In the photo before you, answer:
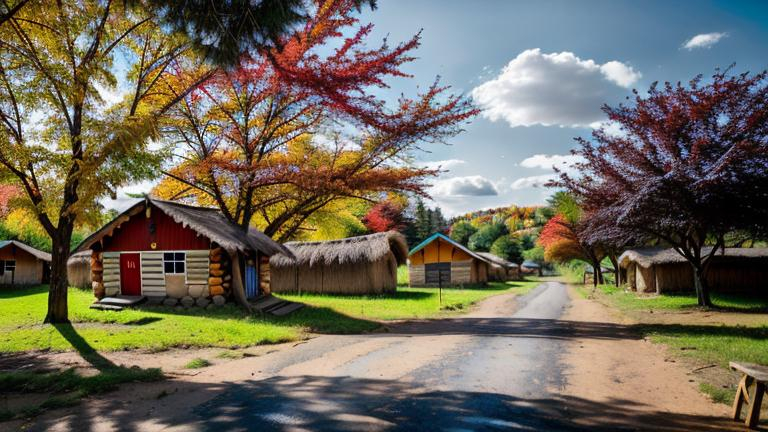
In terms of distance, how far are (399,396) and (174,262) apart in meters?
14.5

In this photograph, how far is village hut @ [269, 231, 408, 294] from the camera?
25562mm

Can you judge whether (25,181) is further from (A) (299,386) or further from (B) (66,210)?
(A) (299,386)

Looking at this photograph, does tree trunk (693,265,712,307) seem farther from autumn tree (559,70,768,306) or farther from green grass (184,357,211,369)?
green grass (184,357,211,369)

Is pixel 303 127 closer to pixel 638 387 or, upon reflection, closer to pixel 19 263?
pixel 638 387

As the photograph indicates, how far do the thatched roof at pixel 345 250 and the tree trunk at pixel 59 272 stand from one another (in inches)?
505

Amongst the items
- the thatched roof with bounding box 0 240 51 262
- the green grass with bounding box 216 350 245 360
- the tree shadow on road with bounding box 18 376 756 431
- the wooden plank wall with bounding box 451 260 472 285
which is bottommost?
the wooden plank wall with bounding box 451 260 472 285

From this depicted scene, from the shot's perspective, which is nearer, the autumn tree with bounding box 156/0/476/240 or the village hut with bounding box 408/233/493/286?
the autumn tree with bounding box 156/0/476/240

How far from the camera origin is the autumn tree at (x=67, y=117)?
9891mm

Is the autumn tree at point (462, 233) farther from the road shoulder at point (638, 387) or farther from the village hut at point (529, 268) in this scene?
the road shoulder at point (638, 387)

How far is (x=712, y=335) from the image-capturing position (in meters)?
11.0

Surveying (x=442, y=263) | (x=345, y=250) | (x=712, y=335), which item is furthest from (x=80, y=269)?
(x=712, y=335)

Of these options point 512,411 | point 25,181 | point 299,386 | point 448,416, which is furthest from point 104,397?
point 25,181

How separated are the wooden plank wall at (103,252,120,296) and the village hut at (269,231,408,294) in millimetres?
8914

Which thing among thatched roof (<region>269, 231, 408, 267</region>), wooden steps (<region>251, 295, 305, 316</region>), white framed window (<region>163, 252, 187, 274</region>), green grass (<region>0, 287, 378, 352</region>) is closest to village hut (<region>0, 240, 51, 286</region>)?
green grass (<region>0, 287, 378, 352</region>)
